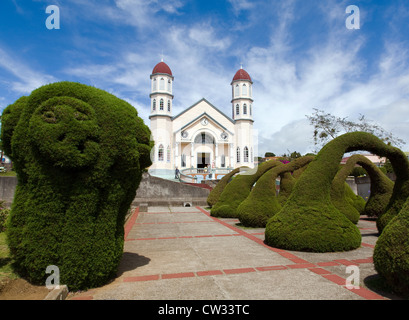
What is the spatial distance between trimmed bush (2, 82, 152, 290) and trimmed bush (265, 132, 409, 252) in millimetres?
4596

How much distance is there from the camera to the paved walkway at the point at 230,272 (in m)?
4.00

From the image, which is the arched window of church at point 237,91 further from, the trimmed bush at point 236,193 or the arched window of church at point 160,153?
the trimmed bush at point 236,193

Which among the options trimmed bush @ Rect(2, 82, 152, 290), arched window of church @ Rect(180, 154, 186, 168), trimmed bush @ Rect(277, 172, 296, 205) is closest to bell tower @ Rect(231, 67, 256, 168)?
arched window of church @ Rect(180, 154, 186, 168)

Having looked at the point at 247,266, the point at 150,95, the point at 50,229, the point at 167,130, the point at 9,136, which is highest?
the point at 150,95

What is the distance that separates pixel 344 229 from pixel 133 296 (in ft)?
18.1

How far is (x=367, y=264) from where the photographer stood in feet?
18.2

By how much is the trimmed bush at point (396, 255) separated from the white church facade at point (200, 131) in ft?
101

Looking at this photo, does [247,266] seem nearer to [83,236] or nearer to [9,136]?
[83,236]

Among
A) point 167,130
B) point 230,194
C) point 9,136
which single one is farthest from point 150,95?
point 9,136

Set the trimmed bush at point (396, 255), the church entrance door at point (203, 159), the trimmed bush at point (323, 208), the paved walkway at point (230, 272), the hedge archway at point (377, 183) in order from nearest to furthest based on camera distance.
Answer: the trimmed bush at point (396, 255) < the paved walkway at point (230, 272) < the trimmed bush at point (323, 208) < the hedge archway at point (377, 183) < the church entrance door at point (203, 159)

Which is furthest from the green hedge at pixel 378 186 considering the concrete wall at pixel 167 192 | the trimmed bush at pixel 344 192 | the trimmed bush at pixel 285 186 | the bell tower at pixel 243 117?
the bell tower at pixel 243 117

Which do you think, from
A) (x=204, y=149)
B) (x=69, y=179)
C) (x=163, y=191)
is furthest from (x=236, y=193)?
(x=204, y=149)
